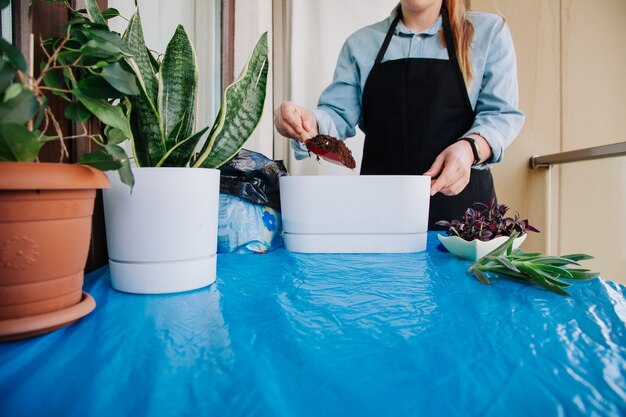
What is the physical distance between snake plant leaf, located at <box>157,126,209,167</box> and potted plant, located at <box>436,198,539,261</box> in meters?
0.53

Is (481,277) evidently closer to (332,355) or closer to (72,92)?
(332,355)

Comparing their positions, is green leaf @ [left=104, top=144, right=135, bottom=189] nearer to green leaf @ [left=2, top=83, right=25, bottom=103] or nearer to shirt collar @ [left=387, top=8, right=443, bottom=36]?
green leaf @ [left=2, top=83, right=25, bottom=103]

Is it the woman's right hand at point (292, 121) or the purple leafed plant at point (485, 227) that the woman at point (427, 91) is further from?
the purple leafed plant at point (485, 227)

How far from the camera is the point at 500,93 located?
1407 mm

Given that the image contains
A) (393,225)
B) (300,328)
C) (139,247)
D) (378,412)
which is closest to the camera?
(378,412)

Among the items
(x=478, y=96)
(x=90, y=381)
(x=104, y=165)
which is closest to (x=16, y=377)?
(x=90, y=381)

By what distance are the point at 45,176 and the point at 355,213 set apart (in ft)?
1.89

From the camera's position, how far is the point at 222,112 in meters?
0.59

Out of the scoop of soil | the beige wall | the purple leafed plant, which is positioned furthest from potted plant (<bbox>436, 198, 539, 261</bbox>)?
the beige wall

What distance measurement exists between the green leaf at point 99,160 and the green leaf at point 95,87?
0.07m

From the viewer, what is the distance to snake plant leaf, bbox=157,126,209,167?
558mm

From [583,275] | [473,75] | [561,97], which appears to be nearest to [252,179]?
[583,275]

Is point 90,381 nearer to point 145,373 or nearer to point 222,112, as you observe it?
point 145,373

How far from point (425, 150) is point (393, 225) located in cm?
77
